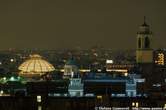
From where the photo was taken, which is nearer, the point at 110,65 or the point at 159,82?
the point at 159,82

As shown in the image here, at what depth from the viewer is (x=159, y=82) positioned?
54.8 metres

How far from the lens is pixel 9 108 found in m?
36.8

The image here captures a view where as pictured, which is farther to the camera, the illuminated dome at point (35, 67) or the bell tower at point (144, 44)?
the illuminated dome at point (35, 67)

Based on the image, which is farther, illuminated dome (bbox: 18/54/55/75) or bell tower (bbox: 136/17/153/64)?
illuminated dome (bbox: 18/54/55/75)

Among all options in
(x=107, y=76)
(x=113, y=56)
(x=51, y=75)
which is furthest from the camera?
(x=113, y=56)

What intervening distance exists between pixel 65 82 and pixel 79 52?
141ft

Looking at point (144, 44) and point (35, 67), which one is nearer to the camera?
point (144, 44)

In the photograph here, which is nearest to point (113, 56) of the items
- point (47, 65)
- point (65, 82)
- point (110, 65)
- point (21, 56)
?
point (21, 56)

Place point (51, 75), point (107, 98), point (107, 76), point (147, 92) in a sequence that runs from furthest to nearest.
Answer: point (51, 75)
point (107, 76)
point (147, 92)
point (107, 98)

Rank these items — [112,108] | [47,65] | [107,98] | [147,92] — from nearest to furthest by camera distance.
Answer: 1. [112,108]
2. [107,98]
3. [147,92]
4. [47,65]

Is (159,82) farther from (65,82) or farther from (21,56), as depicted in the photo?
(21,56)

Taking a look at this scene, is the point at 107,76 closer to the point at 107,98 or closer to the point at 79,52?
the point at 107,98

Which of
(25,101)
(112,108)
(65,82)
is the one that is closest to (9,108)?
(25,101)

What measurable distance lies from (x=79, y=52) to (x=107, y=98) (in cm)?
5167
